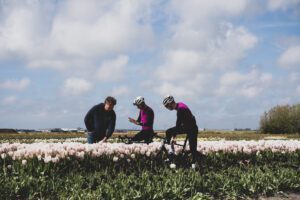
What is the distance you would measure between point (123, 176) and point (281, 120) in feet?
277

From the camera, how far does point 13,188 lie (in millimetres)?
8398

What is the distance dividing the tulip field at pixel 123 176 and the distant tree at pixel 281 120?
77.3 m

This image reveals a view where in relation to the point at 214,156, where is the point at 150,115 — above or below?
above

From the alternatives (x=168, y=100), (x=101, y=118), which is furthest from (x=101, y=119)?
(x=168, y=100)

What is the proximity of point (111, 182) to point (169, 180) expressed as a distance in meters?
1.28

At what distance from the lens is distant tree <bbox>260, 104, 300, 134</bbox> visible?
8806 centimetres

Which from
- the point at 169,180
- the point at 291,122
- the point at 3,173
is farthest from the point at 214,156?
the point at 291,122

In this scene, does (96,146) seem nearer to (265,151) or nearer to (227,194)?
(227,194)

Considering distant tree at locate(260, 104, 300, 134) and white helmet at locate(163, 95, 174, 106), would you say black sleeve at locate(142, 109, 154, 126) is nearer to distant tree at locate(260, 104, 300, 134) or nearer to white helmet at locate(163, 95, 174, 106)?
white helmet at locate(163, 95, 174, 106)

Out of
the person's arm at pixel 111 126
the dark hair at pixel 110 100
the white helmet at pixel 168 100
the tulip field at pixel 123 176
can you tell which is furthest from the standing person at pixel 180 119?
the person's arm at pixel 111 126

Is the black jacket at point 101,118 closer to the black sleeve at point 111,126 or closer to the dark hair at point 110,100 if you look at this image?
the black sleeve at point 111,126

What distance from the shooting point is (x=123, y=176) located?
9945 millimetres

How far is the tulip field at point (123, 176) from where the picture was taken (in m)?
8.55

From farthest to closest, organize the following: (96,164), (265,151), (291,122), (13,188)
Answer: (291,122), (265,151), (96,164), (13,188)
